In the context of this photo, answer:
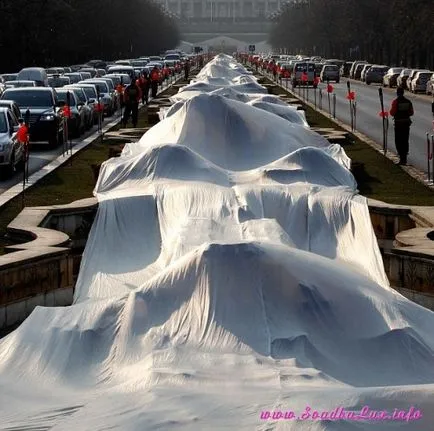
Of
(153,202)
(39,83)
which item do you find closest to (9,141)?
(153,202)

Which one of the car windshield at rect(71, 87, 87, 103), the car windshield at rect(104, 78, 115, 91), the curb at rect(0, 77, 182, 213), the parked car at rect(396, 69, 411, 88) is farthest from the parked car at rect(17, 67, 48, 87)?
the parked car at rect(396, 69, 411, 88)

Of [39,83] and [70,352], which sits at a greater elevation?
[70,352]

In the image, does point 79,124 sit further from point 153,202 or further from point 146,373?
point 146,373

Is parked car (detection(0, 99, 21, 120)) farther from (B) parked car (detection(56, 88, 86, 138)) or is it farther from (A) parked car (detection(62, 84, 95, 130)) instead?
(A) parked car (detection(62, 84, 95, 130))

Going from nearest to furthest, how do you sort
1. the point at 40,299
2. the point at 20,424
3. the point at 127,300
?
the point at 20,424
the point at 127,300
the point at 40,299

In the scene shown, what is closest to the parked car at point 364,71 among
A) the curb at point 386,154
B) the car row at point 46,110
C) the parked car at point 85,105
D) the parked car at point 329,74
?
the parked car at point 329,74

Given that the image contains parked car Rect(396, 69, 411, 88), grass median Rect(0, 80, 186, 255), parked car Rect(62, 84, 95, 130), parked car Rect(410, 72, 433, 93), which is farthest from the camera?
parked car Rect(396, 69, 411, 88)

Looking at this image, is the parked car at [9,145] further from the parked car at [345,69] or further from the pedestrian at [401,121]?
the parked car at [345,69]
